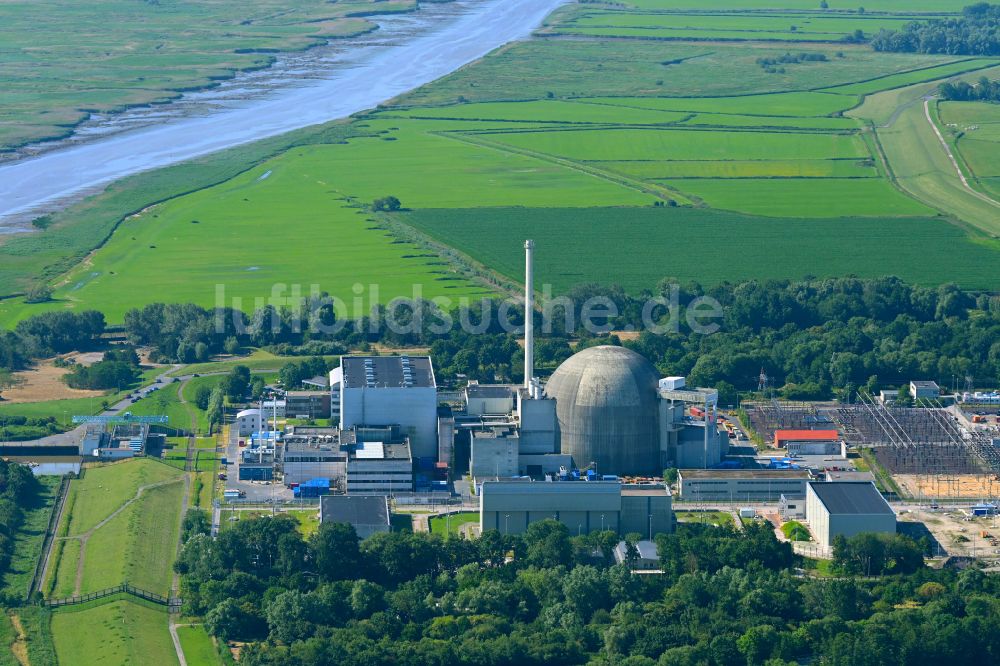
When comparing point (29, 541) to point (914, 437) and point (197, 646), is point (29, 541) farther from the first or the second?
point (914, 437)

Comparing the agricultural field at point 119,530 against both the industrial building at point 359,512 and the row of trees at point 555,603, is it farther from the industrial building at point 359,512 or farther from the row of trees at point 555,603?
the industrial building at point 359,512

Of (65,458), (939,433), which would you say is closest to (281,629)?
(65,458)

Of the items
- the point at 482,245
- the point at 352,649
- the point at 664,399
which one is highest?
the point at 482,245

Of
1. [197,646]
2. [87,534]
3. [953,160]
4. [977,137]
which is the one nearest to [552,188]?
[953,160]

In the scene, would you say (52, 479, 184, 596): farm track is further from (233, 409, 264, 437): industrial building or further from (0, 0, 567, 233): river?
(0, 0, 567, 233): river

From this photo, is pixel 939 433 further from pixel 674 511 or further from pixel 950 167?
pixel 950 167

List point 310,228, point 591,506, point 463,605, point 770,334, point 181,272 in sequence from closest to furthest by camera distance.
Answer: point 463,605
point 591,506
point 770,334
point 181,272
point 310,228

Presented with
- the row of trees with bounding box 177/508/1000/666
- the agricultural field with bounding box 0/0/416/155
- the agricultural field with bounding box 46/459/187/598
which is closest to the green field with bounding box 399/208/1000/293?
the agricultural field with bounding box 46/459/187/598

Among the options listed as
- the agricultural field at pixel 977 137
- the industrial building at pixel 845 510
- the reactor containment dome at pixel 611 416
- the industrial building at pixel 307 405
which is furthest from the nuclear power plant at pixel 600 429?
the agricultural field at pixel 977 137
